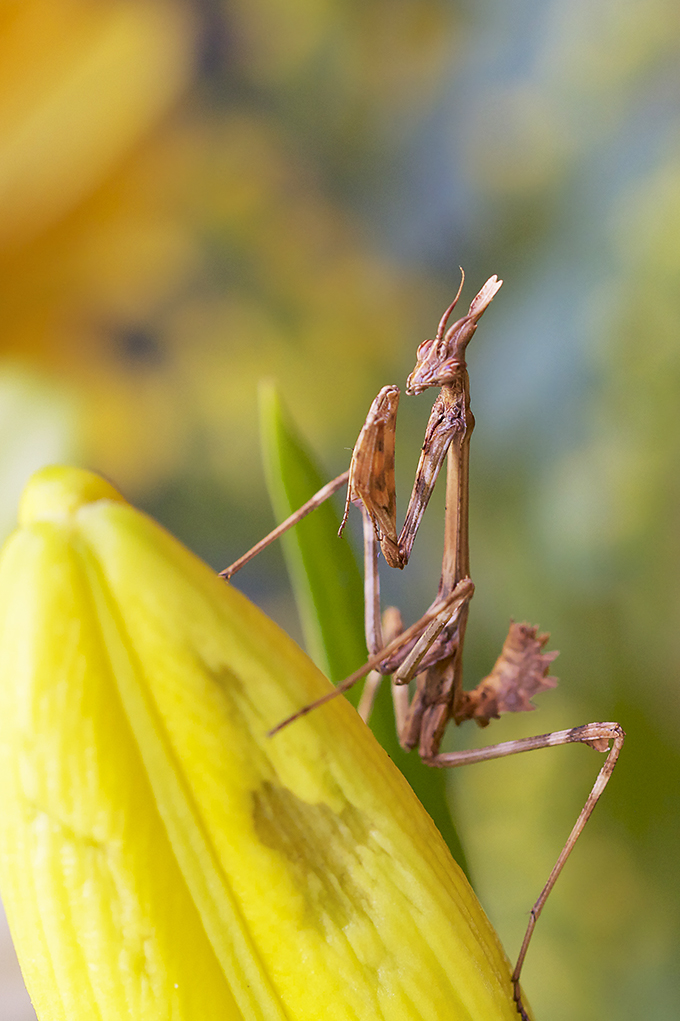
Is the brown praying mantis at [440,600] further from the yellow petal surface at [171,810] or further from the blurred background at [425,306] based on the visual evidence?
the blurred background at [425,306]

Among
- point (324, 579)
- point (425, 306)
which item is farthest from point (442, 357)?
point (425, 306)

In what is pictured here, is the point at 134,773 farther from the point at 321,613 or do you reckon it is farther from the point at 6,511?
the point at 6,511

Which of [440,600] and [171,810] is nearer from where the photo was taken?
[171,810]

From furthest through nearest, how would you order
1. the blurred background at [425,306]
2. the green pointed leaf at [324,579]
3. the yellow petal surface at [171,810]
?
the blurred background at [425,306] < the green pointed leaf at [324,579] < the yellow petal surface at [171,810]

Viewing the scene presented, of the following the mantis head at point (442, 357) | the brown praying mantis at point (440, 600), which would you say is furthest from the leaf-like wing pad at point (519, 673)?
the mantis head at point (442, 357)

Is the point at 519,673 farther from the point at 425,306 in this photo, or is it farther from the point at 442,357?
the point at 425,306

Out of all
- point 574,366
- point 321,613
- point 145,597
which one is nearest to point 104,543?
point 145,597

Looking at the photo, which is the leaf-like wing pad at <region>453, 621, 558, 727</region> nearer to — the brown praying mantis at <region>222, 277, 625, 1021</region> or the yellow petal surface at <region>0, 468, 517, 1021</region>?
the brown praying mantis at <region>222, 277, 625, 1021</region>
